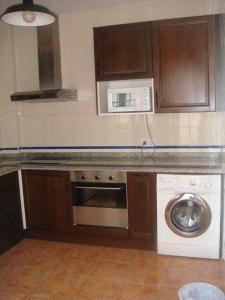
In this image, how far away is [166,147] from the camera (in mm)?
3518

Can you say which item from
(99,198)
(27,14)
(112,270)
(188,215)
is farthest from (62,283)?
(27,14)

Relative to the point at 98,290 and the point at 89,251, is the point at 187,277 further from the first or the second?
the point at 89,251

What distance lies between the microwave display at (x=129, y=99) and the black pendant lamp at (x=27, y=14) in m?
1.10

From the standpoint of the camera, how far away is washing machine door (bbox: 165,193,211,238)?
9.65ft

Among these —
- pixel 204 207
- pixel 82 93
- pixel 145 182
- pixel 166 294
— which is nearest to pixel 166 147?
pixel 145 182

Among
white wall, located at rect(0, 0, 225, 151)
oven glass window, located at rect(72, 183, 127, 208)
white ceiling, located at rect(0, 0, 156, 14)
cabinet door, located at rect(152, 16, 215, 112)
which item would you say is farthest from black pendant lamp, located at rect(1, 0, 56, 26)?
oven glass window, located at rect(72, 183, 127, 208)

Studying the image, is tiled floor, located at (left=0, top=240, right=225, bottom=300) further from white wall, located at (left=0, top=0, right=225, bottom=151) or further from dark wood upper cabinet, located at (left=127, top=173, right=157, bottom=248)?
white wall, located at (left=0, top=0, right=225, bottom=151)

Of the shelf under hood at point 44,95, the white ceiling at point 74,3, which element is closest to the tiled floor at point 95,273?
the shelf under hood at point 44,95

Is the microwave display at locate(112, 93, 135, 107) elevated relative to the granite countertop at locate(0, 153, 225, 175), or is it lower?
elevated

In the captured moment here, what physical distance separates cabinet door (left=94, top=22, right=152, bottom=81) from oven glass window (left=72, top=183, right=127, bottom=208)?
1075mm

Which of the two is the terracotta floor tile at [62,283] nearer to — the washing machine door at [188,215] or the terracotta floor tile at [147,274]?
the terracotta floor tile at [147,274]

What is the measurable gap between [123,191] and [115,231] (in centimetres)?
41

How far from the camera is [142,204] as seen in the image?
3150mm

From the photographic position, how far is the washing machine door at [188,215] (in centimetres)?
294
